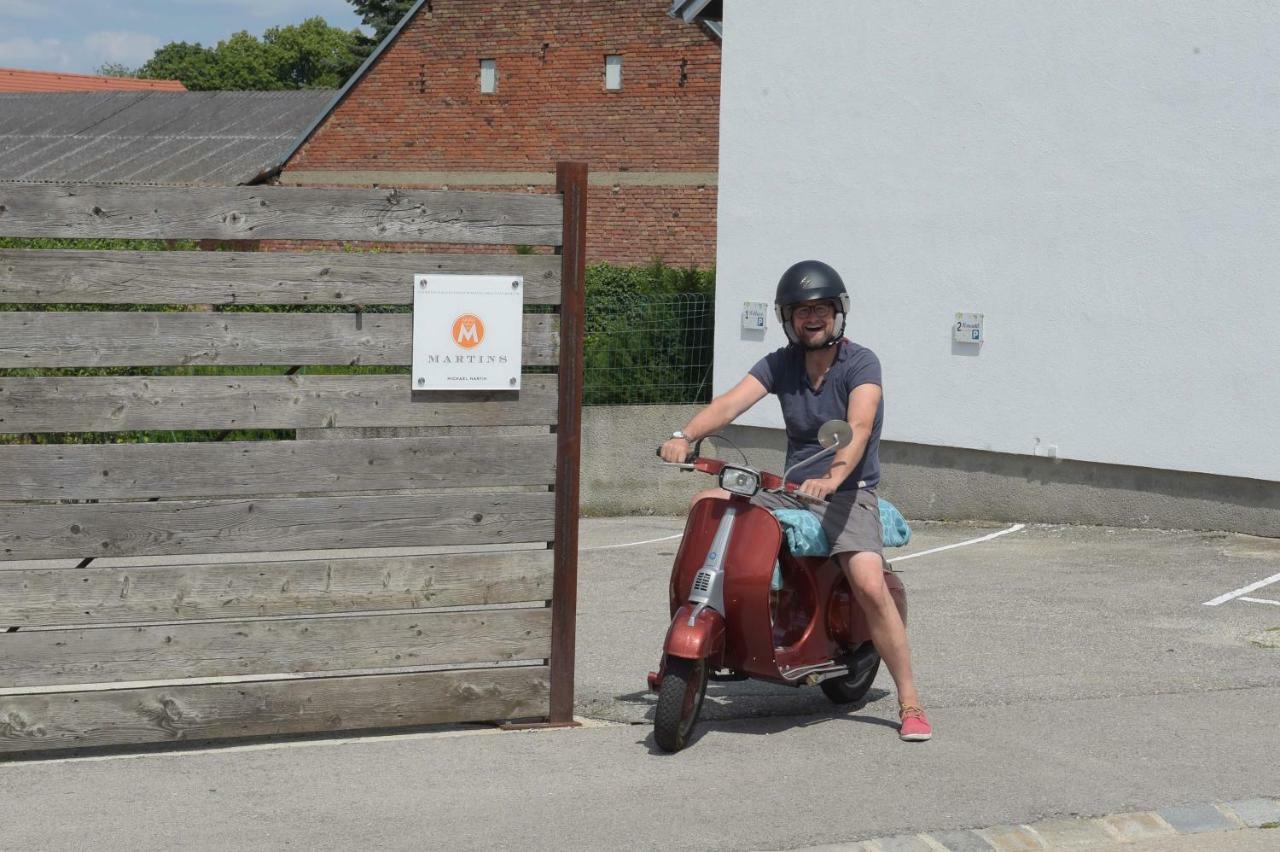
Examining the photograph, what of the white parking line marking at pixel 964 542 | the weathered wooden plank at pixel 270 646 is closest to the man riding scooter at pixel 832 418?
the weathered wooden plank at pixel 270 646

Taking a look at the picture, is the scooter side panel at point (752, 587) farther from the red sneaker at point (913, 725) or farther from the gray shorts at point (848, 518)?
the red sneaker at point (913, 725)

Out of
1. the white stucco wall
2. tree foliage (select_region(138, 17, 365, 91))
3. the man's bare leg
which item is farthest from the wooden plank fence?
tree foliage (select_region(138, 17, 365, 91))

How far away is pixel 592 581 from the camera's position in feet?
35.0

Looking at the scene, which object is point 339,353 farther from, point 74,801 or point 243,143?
point 243,143

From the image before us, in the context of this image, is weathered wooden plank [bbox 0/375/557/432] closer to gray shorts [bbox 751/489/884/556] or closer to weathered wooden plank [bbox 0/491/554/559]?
weathered wooden plank [bbox 0/491/554/559]

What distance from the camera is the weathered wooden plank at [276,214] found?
5551 millimetres

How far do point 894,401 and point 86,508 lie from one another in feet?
29.5

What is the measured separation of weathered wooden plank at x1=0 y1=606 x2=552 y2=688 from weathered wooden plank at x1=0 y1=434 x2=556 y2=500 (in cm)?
49

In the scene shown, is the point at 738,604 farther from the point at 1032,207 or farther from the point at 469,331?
the point at 1032,207

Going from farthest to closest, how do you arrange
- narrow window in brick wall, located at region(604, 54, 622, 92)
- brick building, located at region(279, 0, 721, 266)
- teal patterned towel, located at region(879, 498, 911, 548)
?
narrow window in brick wall, located at region(604, 54, 622, 92) → brick building, located at region(279, 0, 721, 266) → teal patterned towel, located at region(879, 498, 911, 548)

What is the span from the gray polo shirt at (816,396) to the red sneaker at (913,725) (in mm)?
860

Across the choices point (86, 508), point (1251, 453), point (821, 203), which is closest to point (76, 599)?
point (86, 508)

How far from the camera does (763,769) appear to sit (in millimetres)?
5629

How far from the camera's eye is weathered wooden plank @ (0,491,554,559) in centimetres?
560
